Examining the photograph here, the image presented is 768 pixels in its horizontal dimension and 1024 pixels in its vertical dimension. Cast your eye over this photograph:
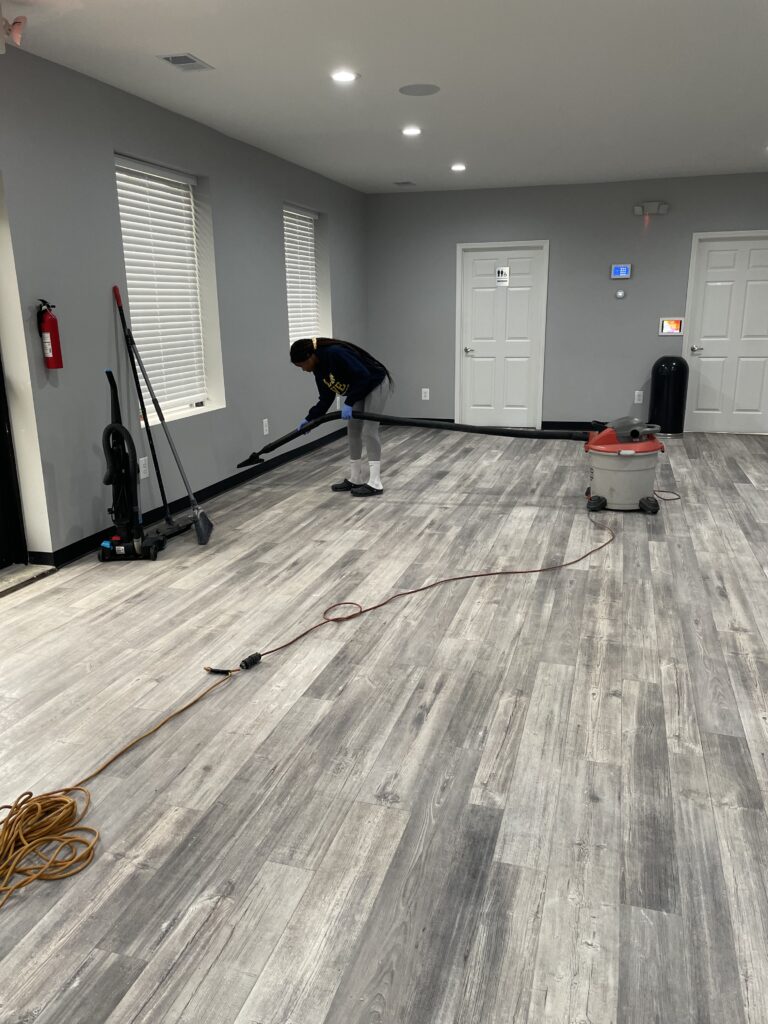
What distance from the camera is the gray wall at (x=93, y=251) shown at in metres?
3.68

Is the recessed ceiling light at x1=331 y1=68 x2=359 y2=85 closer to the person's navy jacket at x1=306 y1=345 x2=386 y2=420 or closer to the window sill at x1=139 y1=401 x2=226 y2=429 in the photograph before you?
the person's navy jacket at x1=306 y1=345 x2=386 y2=420

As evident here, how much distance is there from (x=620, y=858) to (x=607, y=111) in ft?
15.0

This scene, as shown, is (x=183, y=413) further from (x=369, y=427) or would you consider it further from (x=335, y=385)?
(x=369, y=427)

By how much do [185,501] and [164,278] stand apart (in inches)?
59.2

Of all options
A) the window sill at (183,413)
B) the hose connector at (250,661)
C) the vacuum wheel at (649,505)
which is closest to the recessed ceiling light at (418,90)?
the window sill at (183,413)

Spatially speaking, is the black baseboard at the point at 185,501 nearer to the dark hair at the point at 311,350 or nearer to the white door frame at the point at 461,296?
the dark hair at the point at 311,350

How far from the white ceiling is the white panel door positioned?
157cm

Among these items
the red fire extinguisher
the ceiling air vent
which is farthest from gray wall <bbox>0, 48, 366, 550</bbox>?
the ceiling air vent

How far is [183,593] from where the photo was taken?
367cm

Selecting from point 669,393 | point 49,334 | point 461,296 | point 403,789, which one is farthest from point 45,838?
point 461,296

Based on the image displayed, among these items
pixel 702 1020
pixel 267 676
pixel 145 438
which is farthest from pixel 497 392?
pixel 702 1020

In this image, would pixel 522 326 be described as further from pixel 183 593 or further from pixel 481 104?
pixel 183 593

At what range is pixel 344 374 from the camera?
5.05 metres

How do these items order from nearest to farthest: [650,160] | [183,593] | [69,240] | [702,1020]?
1. [702,1020]
2. [183,593]
3. [69,240]
4. [650,160]
